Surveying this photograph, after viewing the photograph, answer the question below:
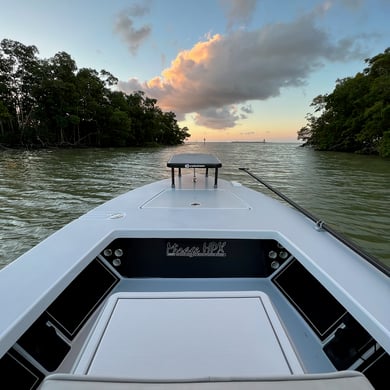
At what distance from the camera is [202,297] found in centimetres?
104

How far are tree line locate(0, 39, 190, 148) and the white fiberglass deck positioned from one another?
90.9 feet

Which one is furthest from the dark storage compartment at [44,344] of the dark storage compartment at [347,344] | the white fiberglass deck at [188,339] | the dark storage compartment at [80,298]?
the dark storage compartment at [347,344]

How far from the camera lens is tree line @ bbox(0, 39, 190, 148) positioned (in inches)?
993

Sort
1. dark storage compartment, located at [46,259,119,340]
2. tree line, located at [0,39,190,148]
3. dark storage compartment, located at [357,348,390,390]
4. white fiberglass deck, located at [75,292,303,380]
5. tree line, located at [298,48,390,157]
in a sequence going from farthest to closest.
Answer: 1. tree line, located at [0,39,190,148]
2. tree line, located at [298,48,390,157]
3. dark storage compartment, located at [46,259,119,340]
4. dark storage compartment, located at [357,348,390,390]
5. white fiberglass deck, located at [75,292,303,380]

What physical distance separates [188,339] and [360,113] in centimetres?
2940

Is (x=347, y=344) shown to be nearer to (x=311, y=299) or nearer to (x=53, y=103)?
(x=311, y=299)

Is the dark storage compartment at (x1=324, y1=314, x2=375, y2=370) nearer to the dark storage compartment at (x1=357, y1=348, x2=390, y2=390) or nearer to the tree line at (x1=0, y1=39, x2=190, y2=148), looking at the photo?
the dark storage compartment at (x1=357, y1=348, x2=390, y2=390)

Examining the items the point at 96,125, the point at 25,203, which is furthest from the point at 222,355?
the point at 96,125

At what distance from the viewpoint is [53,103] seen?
89.1 feet

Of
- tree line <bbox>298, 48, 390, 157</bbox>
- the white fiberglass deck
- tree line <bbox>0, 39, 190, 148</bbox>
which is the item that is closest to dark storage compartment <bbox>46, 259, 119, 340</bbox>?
the white fiberglass deck

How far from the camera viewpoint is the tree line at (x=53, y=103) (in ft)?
82.7

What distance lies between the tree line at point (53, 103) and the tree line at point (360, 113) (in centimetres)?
2583

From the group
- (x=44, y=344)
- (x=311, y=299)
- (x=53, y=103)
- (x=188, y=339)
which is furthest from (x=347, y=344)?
(x=53, y=103)

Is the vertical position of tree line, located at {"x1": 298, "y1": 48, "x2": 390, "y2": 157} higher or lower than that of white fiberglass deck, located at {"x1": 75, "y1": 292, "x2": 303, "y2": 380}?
higher
